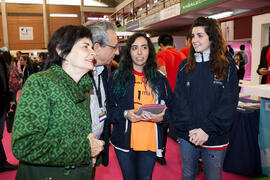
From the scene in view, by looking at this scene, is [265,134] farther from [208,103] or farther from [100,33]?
[100,33]

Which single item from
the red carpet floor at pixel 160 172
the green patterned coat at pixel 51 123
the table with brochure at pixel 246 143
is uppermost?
the green patterned coat at pixel 51 123

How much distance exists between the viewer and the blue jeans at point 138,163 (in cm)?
182

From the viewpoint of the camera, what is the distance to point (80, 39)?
1193 millimetres

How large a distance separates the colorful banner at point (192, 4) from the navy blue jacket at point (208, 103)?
4.33 meters

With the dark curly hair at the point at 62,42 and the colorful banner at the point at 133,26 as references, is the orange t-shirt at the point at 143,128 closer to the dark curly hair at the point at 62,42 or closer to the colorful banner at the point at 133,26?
the dark curly hair at the point at 62,42

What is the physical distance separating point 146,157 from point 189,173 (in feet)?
1.23

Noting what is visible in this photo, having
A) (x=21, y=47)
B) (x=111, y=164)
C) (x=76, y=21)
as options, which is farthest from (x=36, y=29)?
(x=111, y=164)

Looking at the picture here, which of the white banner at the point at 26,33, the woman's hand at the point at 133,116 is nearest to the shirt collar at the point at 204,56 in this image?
the woman's hand at the point at 133,116

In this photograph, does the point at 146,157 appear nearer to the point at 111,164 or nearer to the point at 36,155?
→ the point at 36,155

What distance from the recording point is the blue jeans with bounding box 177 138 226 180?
1657 mm

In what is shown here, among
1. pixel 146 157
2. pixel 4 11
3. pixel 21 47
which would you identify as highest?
pixel 4 11

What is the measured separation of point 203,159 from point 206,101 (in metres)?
0.48

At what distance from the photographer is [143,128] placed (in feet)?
5.93

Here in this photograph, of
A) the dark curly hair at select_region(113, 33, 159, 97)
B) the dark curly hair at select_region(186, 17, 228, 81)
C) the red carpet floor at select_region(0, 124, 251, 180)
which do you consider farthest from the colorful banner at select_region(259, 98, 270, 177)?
the dark curly hair at select_region(113, 33, 159, 97)
